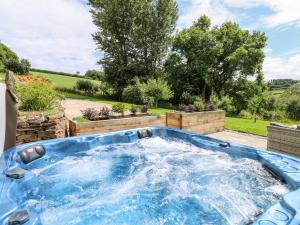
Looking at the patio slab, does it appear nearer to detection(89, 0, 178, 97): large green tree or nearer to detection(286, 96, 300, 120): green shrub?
detection(89, 0, 178, 97): large green tree

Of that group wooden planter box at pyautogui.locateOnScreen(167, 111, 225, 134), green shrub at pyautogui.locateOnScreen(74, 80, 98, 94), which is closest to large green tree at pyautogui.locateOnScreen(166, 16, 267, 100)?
green shrub at pyautogui.locateOnScreen(74, 80, 98, 94)

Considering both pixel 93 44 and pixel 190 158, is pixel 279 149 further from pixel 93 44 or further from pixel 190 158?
pixel 93 44

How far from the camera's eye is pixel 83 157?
4.14 m

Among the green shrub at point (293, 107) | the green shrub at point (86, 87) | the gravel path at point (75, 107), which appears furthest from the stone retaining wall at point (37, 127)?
the green shrub at point (293, 107)

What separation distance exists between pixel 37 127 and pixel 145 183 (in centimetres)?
252

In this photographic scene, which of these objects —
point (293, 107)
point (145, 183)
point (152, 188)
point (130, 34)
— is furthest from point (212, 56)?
point (152, 188)

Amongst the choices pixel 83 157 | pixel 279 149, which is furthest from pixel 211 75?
pixel 83 157

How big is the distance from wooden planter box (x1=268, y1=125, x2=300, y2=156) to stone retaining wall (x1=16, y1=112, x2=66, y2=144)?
4553mm

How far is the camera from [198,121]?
6.61 metres

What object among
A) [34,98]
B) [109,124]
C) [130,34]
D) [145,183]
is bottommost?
[145,183]

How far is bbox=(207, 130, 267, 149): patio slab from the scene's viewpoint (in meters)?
5.74

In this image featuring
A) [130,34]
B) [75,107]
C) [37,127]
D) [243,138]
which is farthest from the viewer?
[130,34]

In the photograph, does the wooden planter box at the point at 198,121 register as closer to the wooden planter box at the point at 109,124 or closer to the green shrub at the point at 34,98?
the wooden planter box at the point at 109,124

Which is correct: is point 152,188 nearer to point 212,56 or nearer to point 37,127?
point 37,127
